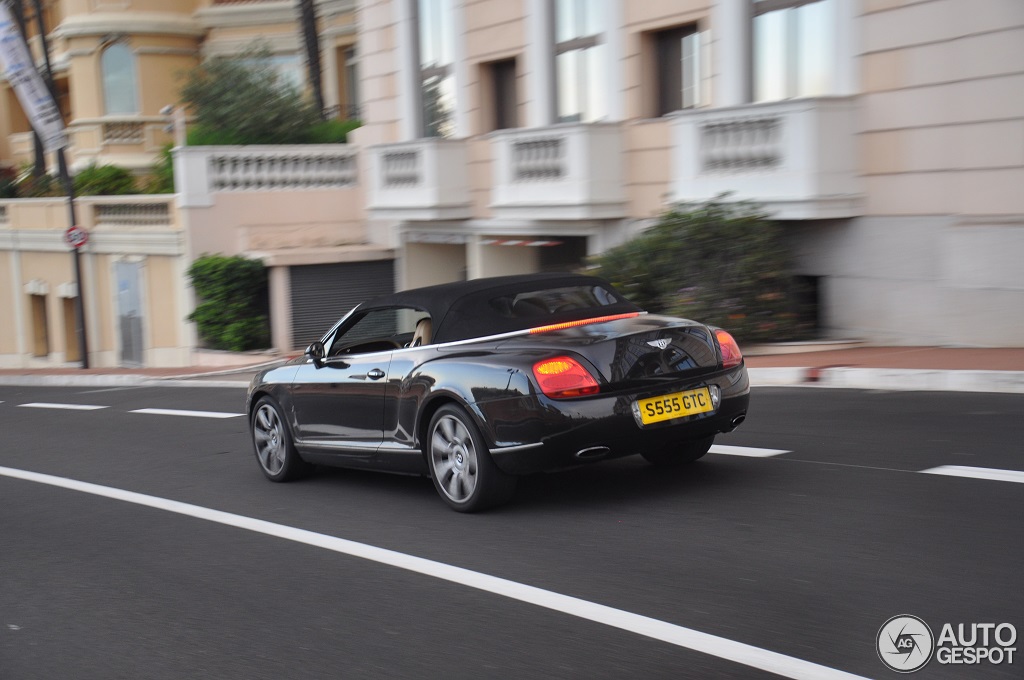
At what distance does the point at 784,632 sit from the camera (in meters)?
4.48

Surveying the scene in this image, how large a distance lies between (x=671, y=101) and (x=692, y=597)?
12809 millimetres

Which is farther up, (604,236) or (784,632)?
(604,236)

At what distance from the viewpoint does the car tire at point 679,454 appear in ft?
25.0

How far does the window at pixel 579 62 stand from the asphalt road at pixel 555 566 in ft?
32.4

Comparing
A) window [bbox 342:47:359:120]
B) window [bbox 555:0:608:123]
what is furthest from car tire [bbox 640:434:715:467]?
window [bbox 342:47:359:120]

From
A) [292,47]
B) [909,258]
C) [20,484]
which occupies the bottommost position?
[20,484]

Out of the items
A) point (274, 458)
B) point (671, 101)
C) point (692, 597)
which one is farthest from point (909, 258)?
point (692, 597)

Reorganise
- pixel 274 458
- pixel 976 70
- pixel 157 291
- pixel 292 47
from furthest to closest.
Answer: pixel 292 47 → pixel 157 291 → pixel 976 70 → pixel 274 458

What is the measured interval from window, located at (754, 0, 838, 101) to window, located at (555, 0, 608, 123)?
320cm

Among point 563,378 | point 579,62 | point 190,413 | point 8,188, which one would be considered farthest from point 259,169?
point 563,378

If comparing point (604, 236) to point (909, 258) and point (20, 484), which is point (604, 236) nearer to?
point (909, 258)

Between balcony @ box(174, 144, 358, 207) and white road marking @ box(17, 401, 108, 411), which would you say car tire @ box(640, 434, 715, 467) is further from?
balcony @ box(174, 144, 358, 207)

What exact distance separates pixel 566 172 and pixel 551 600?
12572 mm

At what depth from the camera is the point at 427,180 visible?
2067 cm
